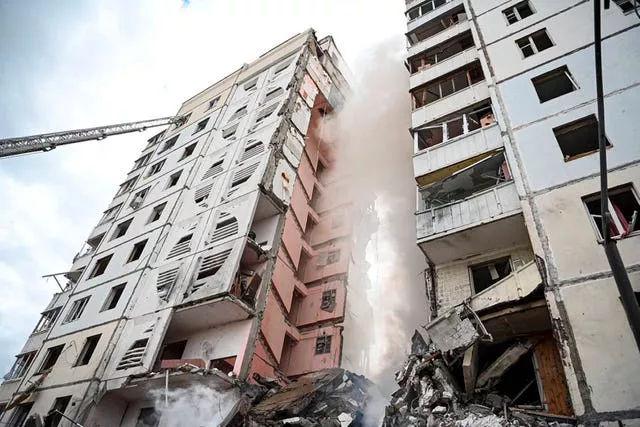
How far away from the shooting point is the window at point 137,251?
22231 mm

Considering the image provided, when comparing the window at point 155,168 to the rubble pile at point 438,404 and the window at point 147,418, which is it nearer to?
the window at point 147,418

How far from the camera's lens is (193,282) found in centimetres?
1705

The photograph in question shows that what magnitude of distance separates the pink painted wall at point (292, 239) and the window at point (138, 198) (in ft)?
38.0

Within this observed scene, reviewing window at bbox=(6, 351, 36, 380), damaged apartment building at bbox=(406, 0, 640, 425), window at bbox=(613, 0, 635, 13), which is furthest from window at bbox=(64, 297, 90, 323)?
window at bbox=(613, 0, 635, 13)

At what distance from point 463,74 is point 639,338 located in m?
15.2

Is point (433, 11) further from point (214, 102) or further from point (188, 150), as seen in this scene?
point (214, 102)

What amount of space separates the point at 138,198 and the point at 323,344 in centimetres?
1685

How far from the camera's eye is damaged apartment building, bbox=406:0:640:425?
8711 millimetres

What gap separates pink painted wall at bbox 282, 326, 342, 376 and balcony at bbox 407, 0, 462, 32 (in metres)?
17.2

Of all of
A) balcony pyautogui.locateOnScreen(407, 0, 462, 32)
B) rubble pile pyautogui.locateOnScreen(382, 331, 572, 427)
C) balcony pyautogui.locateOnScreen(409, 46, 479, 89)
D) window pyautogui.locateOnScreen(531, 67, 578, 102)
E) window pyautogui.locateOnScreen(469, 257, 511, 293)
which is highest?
balcony pyautogui.locateOnScreen(407, 0, 462, 32)

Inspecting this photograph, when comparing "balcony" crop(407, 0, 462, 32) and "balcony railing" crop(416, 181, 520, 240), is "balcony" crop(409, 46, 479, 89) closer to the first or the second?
"balcony" crop(407, 0, 462, 32)

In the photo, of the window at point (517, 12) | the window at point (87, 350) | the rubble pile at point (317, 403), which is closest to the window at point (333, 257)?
the rubble pile at point (317, 403)

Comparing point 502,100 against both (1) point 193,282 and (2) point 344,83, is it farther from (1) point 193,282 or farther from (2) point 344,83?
(2) point 344,83

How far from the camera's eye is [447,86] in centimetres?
1789
